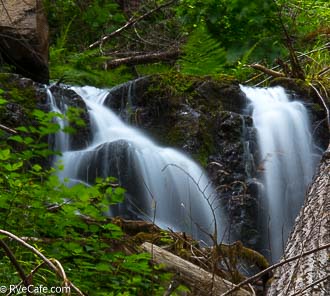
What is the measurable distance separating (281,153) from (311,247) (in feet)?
13.0

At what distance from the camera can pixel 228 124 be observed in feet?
24.2

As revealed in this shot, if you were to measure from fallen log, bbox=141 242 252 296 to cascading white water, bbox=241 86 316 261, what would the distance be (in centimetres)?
244

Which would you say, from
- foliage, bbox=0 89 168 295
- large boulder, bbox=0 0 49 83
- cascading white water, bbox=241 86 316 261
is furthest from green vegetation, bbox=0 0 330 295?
cascading white water, bbox=241 86 316 261

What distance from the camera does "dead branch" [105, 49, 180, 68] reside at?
10822 millimetres

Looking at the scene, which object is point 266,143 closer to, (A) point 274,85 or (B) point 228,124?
(B) point 228,124

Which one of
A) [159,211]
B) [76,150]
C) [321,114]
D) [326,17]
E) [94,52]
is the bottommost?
[159,211]

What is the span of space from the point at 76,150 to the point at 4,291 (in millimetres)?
4541

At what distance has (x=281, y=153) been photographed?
23.7 ft

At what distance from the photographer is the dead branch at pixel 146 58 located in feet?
35.5

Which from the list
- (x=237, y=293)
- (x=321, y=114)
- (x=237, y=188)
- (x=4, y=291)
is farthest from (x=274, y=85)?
(x=4, y=291)

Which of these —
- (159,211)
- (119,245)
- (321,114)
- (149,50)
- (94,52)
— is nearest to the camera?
(119,245)

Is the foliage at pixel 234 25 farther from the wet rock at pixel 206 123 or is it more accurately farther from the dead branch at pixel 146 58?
the dead branch at pixel 146 58

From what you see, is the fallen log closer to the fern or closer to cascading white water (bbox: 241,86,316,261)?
cascading white water (bbox: 241,86,316,261)

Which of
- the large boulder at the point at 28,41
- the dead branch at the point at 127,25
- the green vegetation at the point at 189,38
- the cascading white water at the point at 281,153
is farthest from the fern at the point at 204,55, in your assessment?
the large boulder at the point at 28,41
